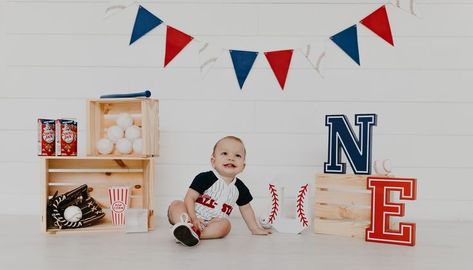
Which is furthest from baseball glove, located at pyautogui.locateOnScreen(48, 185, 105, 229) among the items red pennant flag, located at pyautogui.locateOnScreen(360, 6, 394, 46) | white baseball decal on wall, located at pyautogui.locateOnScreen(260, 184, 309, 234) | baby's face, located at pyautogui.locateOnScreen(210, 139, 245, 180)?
red pennant flag, located at pyautogui.locateOnScreen(360, 6, 394, 46)

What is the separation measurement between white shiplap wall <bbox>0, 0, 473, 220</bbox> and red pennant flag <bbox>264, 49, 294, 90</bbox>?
3 centimetres

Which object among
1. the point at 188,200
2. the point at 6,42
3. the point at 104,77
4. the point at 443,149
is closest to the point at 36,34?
the point at 6,42

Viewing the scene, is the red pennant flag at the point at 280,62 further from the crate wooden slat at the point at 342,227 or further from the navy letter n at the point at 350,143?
the crate wooden slat at the point at 342,227

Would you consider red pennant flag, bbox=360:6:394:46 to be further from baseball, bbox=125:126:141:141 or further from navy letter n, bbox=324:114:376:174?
baseball, bbox=125:126:141:141

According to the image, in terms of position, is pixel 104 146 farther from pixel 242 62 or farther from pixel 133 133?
pixel 242 62

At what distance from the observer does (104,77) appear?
2.10 m

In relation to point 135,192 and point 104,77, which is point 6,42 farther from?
point 135,192

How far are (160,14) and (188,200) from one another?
902 mm

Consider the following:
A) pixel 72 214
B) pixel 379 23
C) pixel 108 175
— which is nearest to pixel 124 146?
pixel 108 175

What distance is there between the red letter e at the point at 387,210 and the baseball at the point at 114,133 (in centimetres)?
93

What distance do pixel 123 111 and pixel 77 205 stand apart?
0.41 m

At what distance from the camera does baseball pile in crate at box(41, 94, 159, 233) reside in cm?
169

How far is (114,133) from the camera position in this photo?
180 cm

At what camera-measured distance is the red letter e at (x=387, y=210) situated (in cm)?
152
